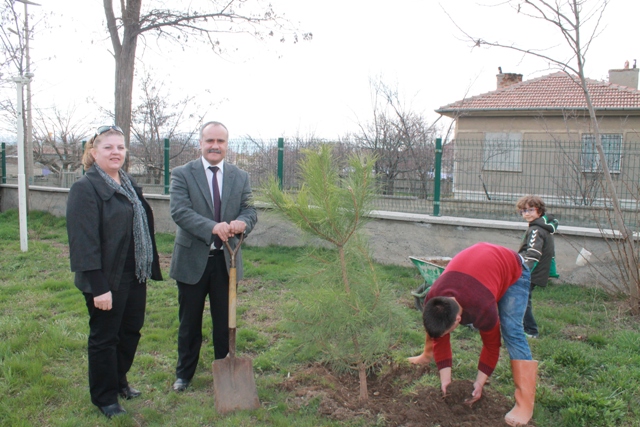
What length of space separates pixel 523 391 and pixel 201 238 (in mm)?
2286

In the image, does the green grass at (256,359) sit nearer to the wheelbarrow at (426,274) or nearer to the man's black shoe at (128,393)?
the man's black shoe at (128,393)

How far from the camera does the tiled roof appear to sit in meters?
16.0

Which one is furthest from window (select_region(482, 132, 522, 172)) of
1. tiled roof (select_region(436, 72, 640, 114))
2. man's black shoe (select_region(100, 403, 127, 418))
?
tiled roof (select_region(436, 72, 640, 114))

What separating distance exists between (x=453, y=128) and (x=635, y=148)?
11397mm

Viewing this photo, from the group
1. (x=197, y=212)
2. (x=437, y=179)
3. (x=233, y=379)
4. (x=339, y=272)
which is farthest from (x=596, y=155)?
(x=233, y=379)

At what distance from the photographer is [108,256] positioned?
3098 mm

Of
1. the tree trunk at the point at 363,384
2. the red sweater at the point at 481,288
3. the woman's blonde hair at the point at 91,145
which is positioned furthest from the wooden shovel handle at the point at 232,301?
the red sweater at the point at 481,288

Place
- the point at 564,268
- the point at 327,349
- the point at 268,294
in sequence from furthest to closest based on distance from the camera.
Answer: the point at 564,268 → the point at 268,294 → the point at 327,349

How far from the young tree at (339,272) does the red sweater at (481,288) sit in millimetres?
414

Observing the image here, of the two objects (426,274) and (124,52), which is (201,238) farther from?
(124,52)

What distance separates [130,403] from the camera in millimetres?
3402

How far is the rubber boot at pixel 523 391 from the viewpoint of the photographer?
3053 millimetres

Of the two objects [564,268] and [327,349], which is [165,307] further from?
[564,268]

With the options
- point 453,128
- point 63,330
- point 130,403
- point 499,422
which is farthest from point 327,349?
point 453,128
